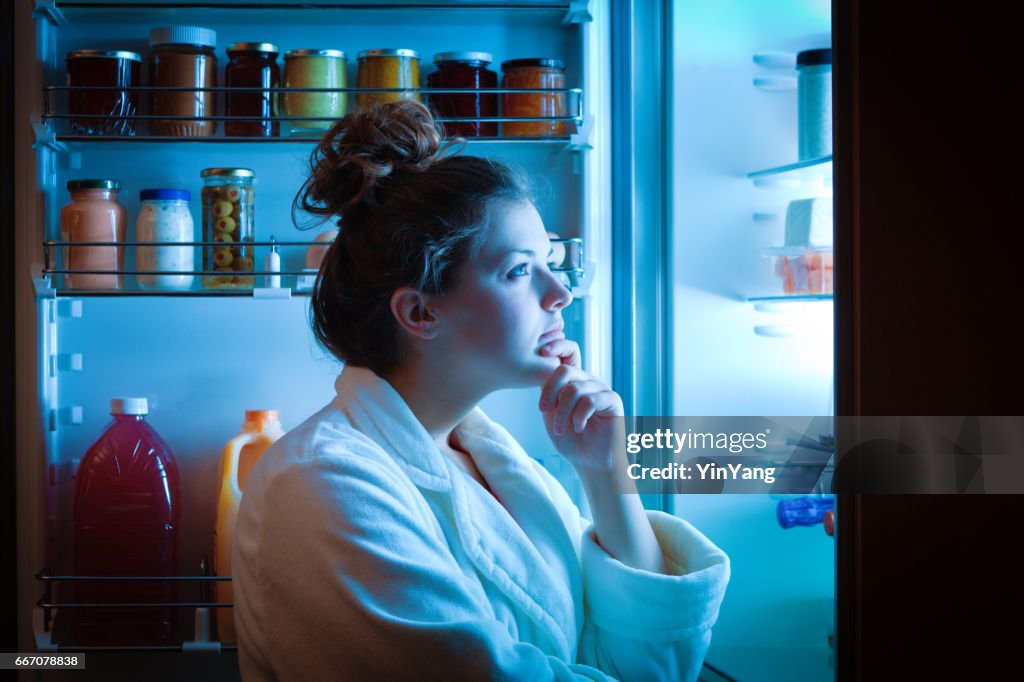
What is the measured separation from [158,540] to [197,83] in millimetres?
782

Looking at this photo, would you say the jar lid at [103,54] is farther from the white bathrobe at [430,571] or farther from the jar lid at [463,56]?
the white bathrobe at [430,571]

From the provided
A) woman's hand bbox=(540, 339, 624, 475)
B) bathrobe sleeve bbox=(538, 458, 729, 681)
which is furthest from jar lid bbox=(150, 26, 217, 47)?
bathrobe sleeve bbox=(538, 458, 729, 681)

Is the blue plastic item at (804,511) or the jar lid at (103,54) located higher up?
the jar lid at (103,54)

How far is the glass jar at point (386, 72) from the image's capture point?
160cm

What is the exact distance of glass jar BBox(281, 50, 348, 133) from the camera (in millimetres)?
1595

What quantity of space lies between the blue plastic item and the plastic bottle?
0.86m

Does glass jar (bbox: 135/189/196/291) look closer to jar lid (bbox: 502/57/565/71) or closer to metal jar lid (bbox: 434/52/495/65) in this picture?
metal jar lid (bbox: 434/52/495/65)

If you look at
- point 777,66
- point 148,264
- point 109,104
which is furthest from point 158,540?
point 777,66

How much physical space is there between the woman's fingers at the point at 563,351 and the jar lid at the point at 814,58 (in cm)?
53

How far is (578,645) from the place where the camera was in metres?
1.20

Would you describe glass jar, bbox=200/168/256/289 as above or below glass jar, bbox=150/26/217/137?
below

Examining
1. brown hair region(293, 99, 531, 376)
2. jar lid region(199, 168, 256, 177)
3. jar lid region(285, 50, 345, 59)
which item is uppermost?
jar lid region(285, 50, 345, 59)

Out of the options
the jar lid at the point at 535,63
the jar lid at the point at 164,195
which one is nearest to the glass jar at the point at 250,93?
the jar lid at the point at 164,195

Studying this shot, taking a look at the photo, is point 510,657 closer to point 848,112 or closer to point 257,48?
point 848,112
